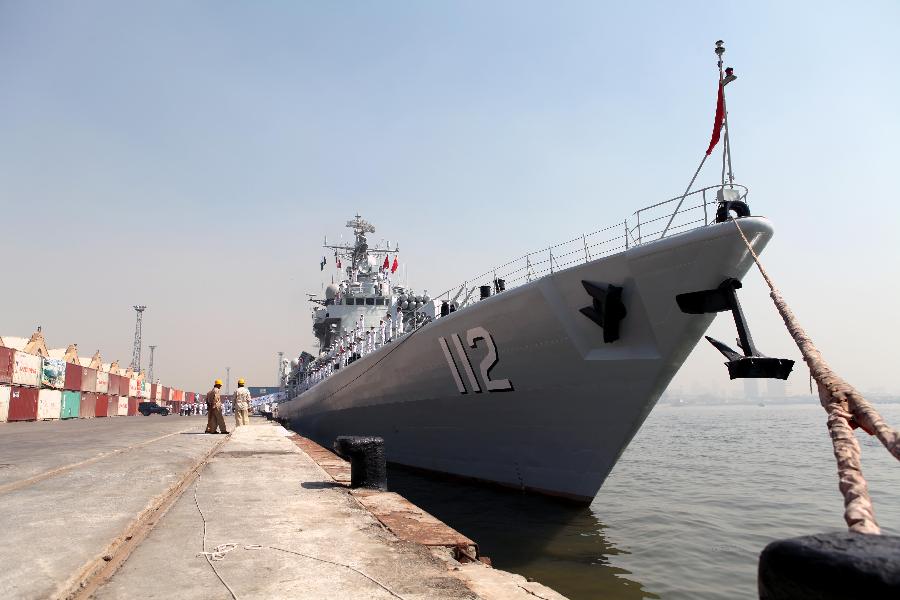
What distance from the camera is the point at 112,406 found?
48.4 metres

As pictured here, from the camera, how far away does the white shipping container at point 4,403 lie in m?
28.8

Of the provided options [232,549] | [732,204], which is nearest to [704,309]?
[732,204]

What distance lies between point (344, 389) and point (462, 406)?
8489mm

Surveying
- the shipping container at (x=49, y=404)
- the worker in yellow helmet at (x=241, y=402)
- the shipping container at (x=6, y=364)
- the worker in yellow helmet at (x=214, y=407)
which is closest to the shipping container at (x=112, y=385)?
the shipping container at (x=49, y=404)

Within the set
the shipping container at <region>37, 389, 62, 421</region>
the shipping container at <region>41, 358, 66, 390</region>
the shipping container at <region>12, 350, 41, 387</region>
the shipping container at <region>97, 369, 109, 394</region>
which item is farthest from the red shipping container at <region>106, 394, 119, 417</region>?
the shipping container at <region>12, 350, 41, 387</region>

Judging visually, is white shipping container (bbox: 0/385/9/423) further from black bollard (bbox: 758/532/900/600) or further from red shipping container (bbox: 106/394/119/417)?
A: black bollard (bbox: 758/532/900/600)

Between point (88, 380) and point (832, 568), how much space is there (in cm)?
5053

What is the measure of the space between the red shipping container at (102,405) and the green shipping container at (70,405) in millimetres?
4437

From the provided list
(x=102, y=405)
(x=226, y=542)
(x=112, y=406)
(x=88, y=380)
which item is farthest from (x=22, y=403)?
(x=226, y=542)

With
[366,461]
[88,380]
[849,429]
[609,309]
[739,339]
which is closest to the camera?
[849,429]

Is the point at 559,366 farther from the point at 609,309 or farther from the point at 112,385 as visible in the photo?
the point at 112,385

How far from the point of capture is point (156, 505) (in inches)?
209

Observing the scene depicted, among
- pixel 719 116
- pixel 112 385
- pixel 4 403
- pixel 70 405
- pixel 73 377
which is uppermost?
pixel 719 116

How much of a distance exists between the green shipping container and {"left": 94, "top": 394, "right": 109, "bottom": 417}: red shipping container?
4437 millimetres
